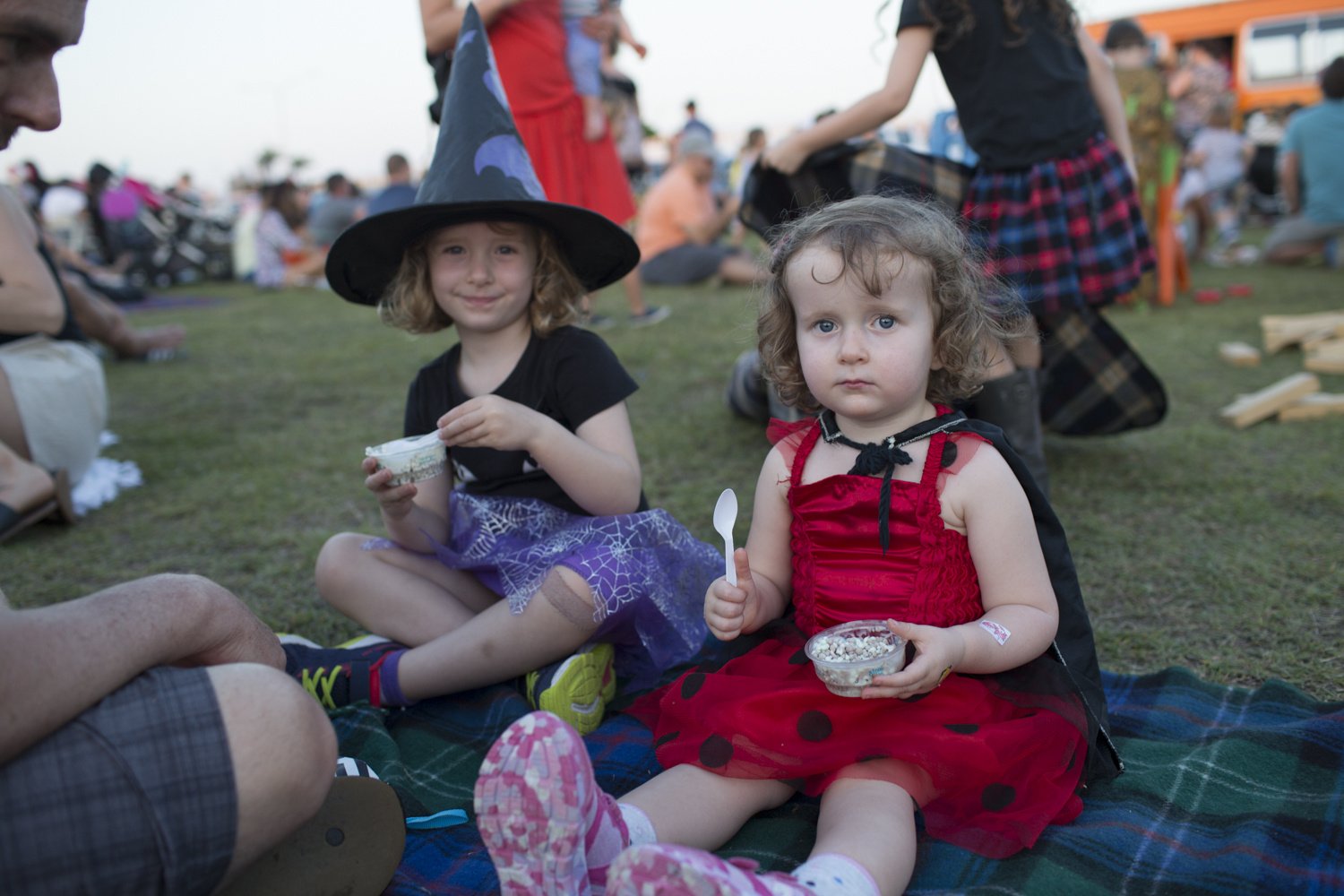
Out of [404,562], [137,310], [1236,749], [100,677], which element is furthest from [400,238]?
[137,310]

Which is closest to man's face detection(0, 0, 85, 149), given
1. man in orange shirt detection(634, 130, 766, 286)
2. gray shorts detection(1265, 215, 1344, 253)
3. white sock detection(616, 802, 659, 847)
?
white sock detection(616, 802, 659, 847)

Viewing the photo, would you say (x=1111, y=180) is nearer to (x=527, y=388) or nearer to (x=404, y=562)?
(x=527, y=388)

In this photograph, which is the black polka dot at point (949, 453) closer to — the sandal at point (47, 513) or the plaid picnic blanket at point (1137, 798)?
the plaid picnic blanket at point (1137, 798)

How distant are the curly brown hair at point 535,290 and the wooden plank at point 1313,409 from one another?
328 centimetres

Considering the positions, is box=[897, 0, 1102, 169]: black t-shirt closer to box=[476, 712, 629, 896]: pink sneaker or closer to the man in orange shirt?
box=[476, 712, 629, 896]: pink sneaker

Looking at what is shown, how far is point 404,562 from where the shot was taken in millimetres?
2408

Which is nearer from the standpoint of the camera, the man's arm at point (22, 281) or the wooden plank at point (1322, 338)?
the man's arm at point (22, 281)

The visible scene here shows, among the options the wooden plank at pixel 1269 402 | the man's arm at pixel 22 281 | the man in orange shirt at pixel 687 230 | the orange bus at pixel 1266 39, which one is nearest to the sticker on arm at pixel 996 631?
the wooden plank at pixel 1269 402

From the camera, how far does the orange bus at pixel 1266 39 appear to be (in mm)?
17859

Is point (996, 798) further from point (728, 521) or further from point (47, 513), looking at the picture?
point (47, 513)

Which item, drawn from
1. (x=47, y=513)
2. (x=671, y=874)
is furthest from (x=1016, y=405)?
(x=47, y=513)

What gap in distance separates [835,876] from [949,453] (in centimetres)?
73

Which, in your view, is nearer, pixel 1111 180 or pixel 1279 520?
pixel 1279 520

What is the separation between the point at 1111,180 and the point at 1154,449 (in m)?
1.14
